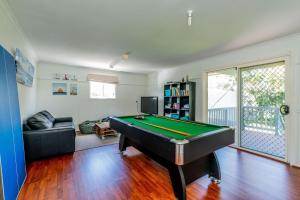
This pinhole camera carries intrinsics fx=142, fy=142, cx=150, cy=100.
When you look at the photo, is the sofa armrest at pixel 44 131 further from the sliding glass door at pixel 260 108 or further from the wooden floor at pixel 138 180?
the sliding glass door at pixel 260 108

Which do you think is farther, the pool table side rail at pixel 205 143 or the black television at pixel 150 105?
the black television at pixel 150 105

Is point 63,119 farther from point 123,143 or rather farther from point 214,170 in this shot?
point 214,170

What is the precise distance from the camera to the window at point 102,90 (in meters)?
5.70

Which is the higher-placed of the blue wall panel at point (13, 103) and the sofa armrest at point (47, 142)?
the blue wall panel at point (13, 103)

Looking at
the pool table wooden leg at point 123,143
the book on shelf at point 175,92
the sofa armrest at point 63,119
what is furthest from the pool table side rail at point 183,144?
the sofa armrest at point 63,119

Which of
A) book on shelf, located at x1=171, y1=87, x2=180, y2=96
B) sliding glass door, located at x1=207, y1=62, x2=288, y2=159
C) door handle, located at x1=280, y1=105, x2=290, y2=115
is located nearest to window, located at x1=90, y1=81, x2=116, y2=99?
book on shelf, located at x1=171, y1=87, x2=180, y2=96

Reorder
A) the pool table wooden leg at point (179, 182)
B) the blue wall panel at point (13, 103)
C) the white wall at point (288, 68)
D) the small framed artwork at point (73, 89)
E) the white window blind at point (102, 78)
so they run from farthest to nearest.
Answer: the white window blind at point (102, 78), the small framed artwork at point (73, 89), the white wall at point (288, 68), the blue wall panel at point (13, 103), the pool table wooden leg at point (179, 182)

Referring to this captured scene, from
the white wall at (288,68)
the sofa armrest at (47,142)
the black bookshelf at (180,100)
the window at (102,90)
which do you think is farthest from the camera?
the window at (102,90)

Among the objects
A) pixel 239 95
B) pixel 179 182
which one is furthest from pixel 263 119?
pixel 179 182

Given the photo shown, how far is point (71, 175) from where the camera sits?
89.9 inches

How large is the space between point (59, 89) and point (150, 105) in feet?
10.9

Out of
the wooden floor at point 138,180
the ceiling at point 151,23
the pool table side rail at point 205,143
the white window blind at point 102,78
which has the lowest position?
the wooden floor at point 138,180

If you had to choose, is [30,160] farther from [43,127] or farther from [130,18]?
[130,18]

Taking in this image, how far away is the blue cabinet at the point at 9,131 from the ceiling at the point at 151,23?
0.81m
